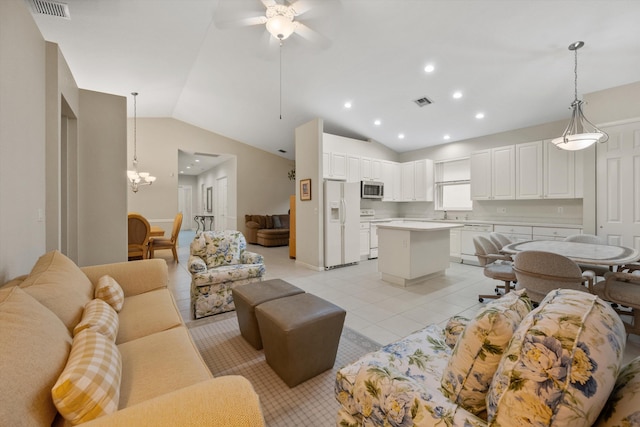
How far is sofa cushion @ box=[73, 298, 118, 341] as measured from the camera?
1288mm

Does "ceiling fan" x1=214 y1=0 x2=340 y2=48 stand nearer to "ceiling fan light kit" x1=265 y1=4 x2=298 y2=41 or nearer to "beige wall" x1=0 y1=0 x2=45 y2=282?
"ceiling fan light kit" x1=265 y1=4 x2=298 y2=41

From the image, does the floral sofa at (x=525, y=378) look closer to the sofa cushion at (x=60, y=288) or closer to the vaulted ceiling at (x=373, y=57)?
the sofa cushion at (x=60, y=288)

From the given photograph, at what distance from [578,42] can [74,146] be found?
6.21 m

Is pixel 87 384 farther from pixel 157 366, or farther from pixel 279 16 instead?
pixel 279 16

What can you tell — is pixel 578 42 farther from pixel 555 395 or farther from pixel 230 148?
pixel 230 148

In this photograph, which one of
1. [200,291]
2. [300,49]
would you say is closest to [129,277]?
[200,291]

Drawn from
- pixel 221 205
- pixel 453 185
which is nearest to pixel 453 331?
pixel 453 185

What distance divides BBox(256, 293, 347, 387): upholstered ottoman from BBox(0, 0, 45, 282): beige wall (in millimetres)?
1712

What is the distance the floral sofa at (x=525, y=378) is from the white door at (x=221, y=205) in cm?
946

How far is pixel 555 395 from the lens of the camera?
2.00ft

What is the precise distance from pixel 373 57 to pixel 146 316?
4043mm

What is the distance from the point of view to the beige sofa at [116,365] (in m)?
0.72

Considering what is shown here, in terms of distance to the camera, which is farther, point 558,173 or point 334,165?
point 334,165

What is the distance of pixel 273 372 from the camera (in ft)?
6.35
